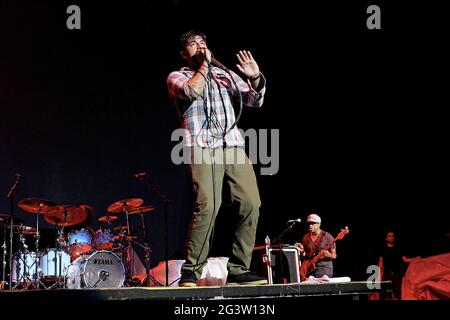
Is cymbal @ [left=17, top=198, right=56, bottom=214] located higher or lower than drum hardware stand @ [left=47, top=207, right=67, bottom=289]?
higher

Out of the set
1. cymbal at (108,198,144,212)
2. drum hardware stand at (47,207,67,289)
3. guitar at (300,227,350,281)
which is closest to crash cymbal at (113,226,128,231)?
cymbal at (108,198,144,212)

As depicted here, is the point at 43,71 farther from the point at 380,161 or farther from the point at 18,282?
the point at 380,161

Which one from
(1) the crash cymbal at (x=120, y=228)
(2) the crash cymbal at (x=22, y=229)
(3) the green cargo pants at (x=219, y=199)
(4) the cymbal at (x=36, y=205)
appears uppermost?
(3) the green cargo pants at (x=219, y=199)

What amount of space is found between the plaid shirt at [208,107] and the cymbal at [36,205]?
3761 mm

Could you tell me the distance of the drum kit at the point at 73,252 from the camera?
23.2ft

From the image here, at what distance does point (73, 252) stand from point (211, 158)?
4.74m

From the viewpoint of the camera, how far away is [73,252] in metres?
7.87

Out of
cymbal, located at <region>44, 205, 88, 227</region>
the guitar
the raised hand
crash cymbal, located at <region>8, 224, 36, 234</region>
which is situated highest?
the raised hand

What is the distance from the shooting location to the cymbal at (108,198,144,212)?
→ 755 centimetres

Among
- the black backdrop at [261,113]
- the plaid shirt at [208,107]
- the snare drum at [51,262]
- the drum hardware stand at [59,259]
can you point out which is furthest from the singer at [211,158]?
the snare drum at [51,262]

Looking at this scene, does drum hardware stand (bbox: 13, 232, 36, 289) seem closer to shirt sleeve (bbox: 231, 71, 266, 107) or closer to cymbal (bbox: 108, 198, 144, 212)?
cymbal (bbox: 108, 198, 144, 212)

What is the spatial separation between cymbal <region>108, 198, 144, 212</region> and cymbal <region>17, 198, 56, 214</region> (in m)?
0.79

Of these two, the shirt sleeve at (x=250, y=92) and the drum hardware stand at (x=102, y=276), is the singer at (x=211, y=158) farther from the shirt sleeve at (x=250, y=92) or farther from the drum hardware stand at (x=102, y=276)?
the drum hardware stand at (x=102, y=276)

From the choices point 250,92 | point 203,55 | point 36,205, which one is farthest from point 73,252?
point 203,55
